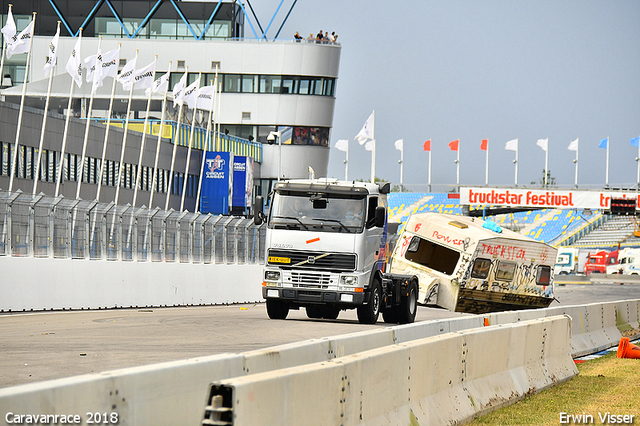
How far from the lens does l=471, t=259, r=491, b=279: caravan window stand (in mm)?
25297

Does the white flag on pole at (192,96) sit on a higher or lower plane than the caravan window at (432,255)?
higher

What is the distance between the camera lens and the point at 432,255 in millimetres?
28000

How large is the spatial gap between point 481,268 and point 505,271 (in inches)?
30.1

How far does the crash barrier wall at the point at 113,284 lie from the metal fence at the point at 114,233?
0.99ft

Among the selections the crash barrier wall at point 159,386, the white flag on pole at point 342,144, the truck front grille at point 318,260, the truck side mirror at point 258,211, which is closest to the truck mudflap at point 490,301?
the truck front grille at point 318,260

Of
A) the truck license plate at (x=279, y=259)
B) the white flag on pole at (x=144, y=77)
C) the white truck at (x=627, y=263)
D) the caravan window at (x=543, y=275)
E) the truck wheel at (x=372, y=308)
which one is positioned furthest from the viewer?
the white truck at (x=627, y=263)

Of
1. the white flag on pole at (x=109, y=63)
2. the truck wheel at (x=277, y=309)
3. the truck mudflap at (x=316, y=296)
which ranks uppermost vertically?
the white flag on pole at (x=109, y=63)

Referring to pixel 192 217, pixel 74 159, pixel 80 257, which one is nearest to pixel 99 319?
pixel 80 257

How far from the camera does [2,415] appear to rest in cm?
427

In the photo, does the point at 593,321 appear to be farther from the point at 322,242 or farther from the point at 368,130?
the point at 368,130

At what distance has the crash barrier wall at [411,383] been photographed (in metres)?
5.60

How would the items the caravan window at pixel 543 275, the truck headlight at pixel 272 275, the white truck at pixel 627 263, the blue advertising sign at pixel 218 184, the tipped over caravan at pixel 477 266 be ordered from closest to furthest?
the truck headlight at pixel 272 275, the tipped over caravan at pixel 477 266, the caravan window at pixel 543 275, the blue advertising sign at pixel 218 184, the white truck at pixel 627 263

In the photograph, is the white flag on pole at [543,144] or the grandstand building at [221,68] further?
the white flag on pole at [543,144]

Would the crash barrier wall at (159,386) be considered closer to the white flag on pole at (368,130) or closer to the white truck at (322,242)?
the white truck at (322,242)
